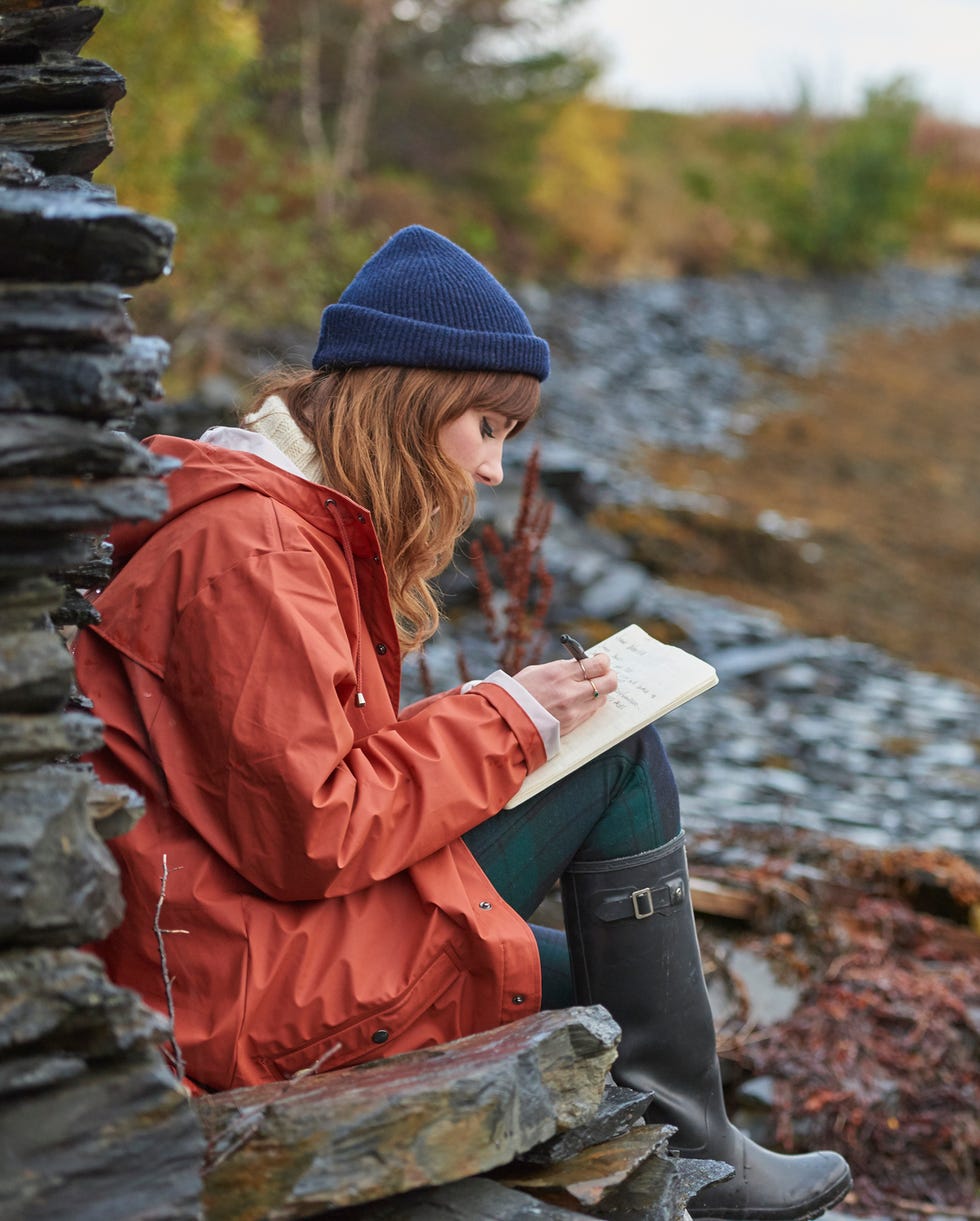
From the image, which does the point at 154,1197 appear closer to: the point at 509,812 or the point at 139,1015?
the point at 139,1015

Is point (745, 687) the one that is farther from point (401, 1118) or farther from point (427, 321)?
point (401, 1118)

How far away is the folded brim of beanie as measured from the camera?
265 cm

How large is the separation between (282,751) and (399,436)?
0.78 metres

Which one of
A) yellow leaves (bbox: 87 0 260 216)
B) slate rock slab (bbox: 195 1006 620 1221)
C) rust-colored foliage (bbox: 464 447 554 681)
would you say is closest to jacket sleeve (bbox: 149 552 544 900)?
slate rock slab (bbox: 195 1006 620 1221)

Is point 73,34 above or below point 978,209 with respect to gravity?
above

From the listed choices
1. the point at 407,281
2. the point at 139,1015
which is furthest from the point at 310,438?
the point at 139,1015

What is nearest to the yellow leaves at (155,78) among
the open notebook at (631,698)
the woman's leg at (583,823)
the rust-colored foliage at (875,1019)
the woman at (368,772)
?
the rust-colored foliage at (875,1019)

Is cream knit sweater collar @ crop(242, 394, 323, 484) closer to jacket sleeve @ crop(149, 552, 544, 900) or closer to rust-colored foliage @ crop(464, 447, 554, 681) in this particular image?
jacket sleeve @ crop(149, 552, 544, 900)

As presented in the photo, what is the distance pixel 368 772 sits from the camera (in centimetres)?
226

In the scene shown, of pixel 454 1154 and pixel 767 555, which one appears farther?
pixel 767 555

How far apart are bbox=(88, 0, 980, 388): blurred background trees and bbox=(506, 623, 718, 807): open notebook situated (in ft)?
22.7

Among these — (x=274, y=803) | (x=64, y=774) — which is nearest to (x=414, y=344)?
(x=274, y=803)

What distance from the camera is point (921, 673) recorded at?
884cm

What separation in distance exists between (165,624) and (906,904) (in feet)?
11.0
